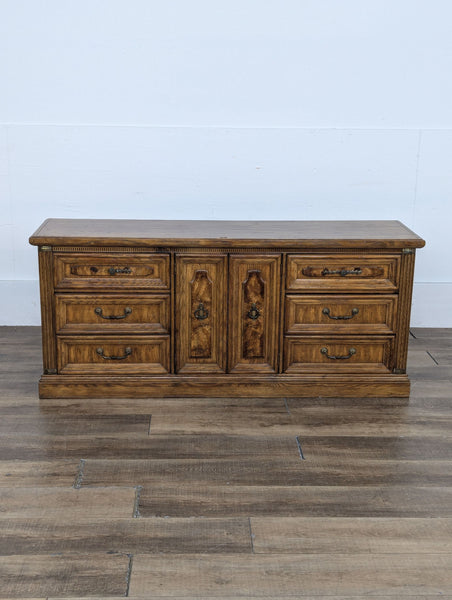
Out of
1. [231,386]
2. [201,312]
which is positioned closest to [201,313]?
[201,312]

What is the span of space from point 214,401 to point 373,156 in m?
1.63

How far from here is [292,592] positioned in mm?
2178

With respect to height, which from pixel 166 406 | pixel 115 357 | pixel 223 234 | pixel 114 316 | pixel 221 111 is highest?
pixel 221 111

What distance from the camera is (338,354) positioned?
11.5 ft

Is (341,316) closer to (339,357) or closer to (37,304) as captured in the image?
(339,357)

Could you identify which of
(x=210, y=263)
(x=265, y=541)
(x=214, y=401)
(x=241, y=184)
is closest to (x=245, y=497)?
(x=265, y=541)

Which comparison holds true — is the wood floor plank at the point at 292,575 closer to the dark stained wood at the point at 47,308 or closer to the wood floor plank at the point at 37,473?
the wood floor plank at the point at 37,473

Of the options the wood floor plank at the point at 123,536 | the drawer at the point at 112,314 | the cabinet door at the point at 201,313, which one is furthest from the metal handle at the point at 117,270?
the wood floor plank at the point at 123,536

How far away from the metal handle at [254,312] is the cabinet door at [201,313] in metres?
0.11

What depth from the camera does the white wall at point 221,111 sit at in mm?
3971

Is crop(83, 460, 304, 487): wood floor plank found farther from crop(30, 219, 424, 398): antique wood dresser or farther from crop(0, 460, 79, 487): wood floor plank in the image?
crop(30, 219, 424, 398): antique wood dresser

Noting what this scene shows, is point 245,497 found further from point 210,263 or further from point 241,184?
point 241,184

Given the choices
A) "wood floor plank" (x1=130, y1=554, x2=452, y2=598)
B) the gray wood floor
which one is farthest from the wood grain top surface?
"wood floor plank" (x1=130, y1=554, x2=452, y2=598)

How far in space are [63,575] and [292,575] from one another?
25.6 inches
